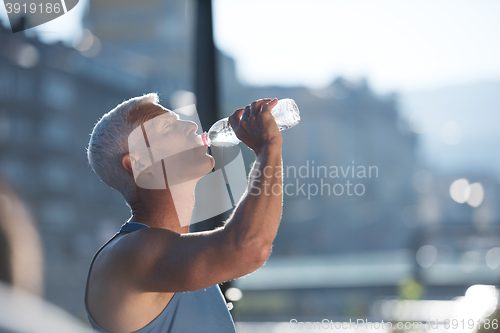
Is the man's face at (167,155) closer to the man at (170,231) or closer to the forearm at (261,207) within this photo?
the man at (170,231)

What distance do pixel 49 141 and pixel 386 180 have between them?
21.2 feet

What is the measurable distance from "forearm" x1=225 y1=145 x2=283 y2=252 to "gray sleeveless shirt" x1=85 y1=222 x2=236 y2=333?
19 cm

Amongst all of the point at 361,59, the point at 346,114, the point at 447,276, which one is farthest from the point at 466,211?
the point at 361,59

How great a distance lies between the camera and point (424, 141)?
19.3 ft

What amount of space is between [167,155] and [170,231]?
175mm

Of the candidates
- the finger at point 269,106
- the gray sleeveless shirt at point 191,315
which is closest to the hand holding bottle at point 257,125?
the finger at point 269,106

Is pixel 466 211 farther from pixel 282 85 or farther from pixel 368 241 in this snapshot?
pixel 282 85

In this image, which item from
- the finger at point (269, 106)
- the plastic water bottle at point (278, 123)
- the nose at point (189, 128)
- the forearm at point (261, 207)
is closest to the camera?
the forearm at point (261, 207)

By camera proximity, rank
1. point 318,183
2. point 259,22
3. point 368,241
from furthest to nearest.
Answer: point 368,241, point 259,22, point 318,183

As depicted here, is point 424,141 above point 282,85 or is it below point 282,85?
below

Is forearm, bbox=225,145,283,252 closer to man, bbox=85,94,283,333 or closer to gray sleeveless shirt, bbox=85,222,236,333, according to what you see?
man, bbox=85,94,283,333

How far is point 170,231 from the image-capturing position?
2.10ft

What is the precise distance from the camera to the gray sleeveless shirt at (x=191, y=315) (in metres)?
0.67

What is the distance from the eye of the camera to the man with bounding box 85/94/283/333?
59 cm
